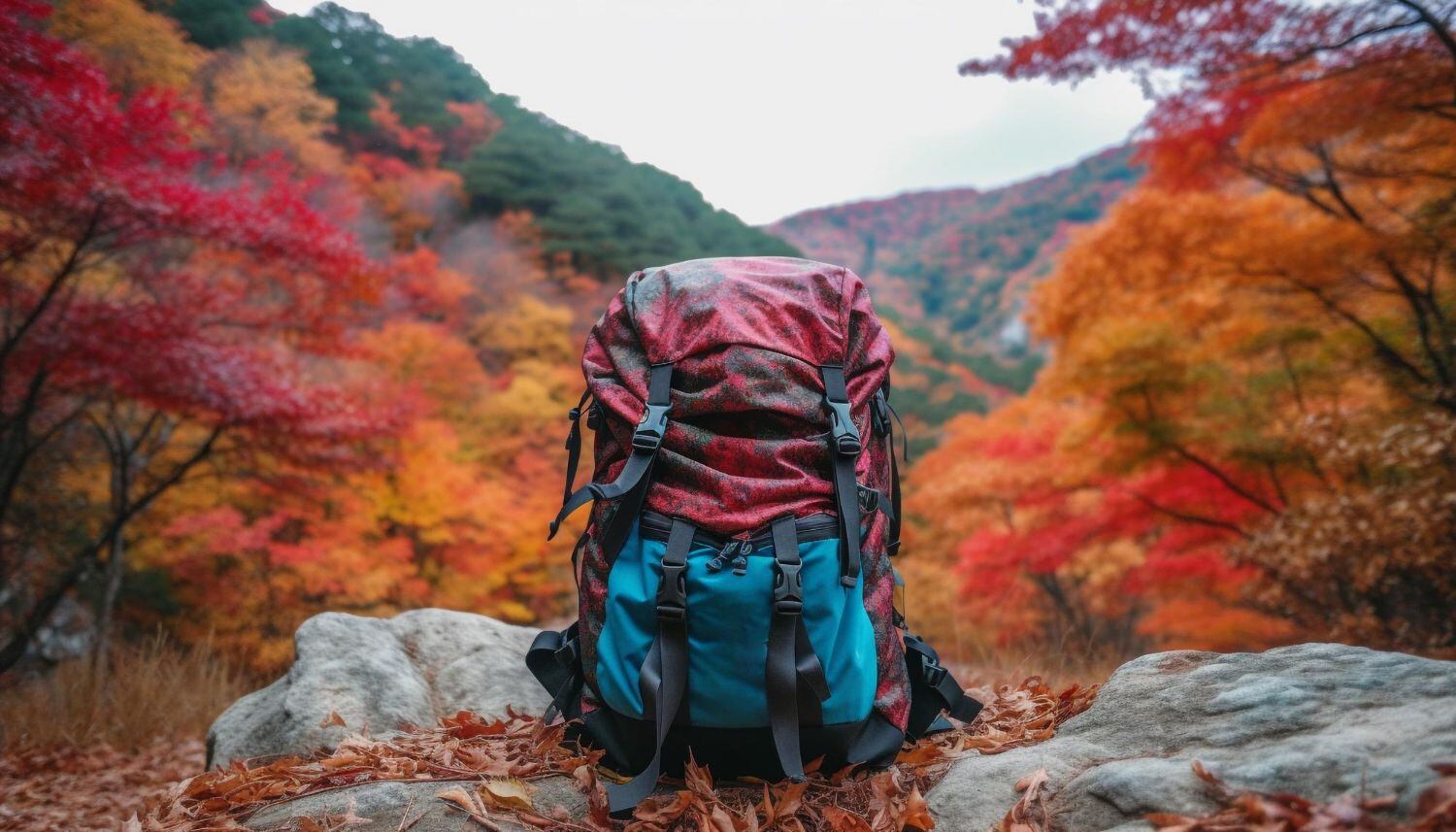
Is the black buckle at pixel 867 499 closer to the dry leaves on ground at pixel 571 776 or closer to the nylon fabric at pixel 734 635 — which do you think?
the nylon fabric at pixel 734 635

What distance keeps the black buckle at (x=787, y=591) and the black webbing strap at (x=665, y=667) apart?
195 millimetres

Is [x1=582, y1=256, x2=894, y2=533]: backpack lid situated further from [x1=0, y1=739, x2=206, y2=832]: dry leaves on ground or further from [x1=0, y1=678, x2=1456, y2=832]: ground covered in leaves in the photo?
[x1=0, y1=739, x2=206, y2=832]: dry leaves on ground

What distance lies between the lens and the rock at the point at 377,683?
2.35 metres

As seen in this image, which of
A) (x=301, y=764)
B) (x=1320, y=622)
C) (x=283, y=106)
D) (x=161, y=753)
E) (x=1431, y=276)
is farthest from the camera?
(x=283, y=106)

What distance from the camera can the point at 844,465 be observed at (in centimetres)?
181

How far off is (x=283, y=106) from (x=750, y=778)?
14347 millimetres

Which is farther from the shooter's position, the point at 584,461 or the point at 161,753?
the point at 584,461

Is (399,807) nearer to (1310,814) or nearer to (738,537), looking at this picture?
(738,537)

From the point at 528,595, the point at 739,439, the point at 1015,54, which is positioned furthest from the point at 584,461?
the point at 739,439

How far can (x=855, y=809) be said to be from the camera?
5.42 ft

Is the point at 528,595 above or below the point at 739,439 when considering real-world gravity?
below

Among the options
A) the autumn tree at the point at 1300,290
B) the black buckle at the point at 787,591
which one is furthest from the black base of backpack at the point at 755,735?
the autumn tree at the point at 1300,290

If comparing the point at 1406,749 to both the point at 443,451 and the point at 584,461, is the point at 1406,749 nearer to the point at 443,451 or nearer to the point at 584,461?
the point at 443,451

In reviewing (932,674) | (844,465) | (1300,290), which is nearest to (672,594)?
(844,465)
